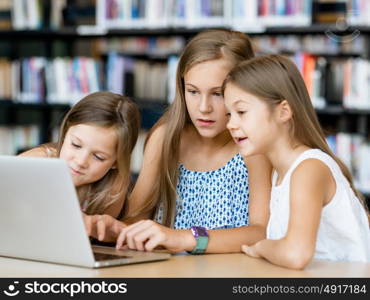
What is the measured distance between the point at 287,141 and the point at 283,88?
0.40 ft

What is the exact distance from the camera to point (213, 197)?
204cm

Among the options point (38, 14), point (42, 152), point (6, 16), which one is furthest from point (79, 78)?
point (42, 152)

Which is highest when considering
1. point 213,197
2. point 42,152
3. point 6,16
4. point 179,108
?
point 6,16

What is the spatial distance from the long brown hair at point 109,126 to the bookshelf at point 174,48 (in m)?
1.54

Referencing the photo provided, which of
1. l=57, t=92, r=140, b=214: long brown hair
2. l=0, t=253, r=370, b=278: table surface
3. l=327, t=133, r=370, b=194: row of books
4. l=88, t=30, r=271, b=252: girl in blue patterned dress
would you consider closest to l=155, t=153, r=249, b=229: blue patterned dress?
l=88, t=30, r=271, b=252: girl in blue patterned dress

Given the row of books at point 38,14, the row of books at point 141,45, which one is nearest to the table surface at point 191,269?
the row of books at point 38,14

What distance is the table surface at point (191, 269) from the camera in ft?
4.27

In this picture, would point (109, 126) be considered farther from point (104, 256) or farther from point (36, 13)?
point (36, 13)

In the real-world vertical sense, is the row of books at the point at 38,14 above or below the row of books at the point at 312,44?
→ above

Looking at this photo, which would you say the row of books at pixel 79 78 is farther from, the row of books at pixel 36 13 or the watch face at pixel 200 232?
the watch face at pixel 200 232

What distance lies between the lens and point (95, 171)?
191 cm

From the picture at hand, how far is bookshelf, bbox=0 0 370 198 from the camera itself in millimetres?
3717

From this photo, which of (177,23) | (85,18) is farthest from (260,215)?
(85,18)

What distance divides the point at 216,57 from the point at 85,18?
2.54m
